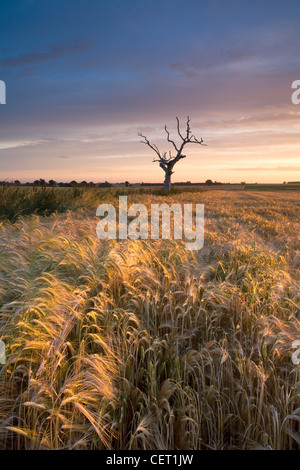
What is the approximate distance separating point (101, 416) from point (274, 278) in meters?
2.49

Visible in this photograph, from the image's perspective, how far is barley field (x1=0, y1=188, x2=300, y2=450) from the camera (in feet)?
5.75

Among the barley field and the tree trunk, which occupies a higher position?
the tree trunk

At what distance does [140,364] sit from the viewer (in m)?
2.21

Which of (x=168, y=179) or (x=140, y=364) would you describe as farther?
(x=168, y=179)

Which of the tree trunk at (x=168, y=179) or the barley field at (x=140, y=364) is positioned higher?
the tree trunk at (x=168, y=179)

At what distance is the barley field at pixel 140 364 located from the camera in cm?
175

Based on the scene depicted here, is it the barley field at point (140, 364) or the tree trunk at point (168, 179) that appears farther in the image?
the tree trunk at point (168, 179)

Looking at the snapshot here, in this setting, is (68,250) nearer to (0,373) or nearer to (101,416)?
(0,373)

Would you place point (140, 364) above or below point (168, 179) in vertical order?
below

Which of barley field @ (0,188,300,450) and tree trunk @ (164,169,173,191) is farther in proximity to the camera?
tree trunk @ (164,169,173,191)

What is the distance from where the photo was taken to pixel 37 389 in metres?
1.82
